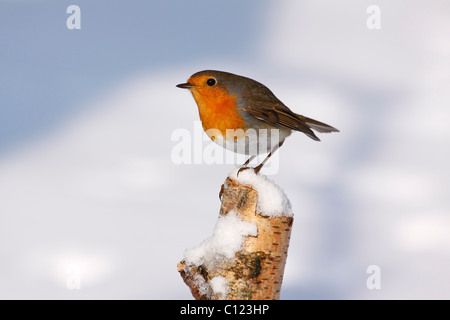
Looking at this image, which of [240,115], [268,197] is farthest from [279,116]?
[268,197]

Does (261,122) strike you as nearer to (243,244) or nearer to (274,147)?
(274,147)

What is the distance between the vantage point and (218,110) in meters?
4.49

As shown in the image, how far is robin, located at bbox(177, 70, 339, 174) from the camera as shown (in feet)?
14.4

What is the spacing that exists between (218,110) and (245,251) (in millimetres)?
1349

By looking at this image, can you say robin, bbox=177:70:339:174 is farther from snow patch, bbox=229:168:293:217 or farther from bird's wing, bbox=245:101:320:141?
snow patch, bbox=229:168:293:217

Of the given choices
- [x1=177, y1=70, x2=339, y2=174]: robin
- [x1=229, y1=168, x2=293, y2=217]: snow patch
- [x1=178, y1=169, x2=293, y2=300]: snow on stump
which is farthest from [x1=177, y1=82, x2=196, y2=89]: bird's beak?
[x1=178, y1=169, x2=293, y2=300]: snow on stump

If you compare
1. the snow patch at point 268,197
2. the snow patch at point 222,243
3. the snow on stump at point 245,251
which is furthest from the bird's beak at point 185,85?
the snow patch at point 222,243

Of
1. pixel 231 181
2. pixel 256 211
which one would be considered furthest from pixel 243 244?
pixel 231 181

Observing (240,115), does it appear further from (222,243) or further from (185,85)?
(222,243)
